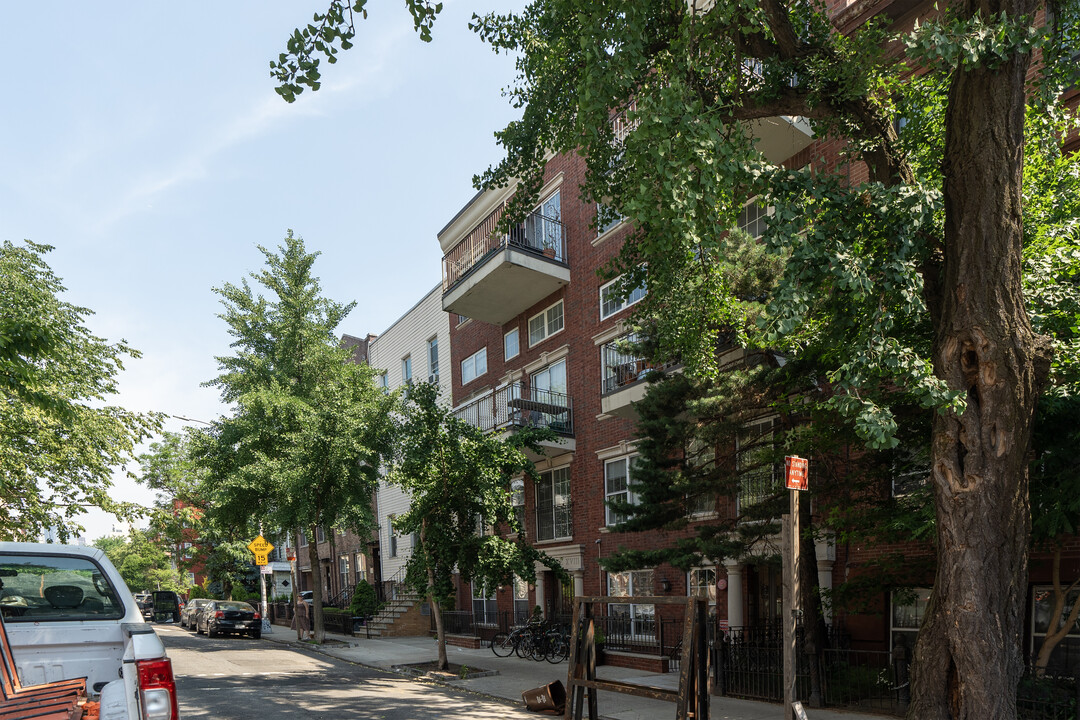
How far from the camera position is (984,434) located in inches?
291

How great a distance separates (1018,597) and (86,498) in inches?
874

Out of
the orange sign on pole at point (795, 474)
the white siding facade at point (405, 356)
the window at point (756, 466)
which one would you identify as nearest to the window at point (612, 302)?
the window at point (756, 466)

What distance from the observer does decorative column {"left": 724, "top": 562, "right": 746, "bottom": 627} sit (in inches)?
Answer: 644

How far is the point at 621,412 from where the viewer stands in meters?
19.0

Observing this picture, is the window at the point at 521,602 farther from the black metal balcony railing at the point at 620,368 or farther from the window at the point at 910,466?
the window at the point at 910,466

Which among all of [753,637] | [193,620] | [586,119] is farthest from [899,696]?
[193,620]

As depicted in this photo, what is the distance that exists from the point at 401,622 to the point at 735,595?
1494 cm

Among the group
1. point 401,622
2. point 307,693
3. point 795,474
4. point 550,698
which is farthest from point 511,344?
point 795,474

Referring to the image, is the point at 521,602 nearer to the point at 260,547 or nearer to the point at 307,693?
the point at 260,547

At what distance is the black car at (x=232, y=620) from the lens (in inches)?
1158

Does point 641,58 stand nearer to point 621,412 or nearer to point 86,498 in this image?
point 621,412

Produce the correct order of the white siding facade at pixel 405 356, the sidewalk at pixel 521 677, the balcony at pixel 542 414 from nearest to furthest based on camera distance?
1. the sidewalk at pixel 521 677
2. the balcony at pixel 542 414
3. the white siding facade at pixel 405 356

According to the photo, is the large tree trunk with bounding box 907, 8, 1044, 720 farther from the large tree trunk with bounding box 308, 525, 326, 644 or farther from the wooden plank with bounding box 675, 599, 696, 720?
the large tree trunk with bounding box 308, 525, 326, 644

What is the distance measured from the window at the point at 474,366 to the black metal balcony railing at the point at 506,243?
3352mm
